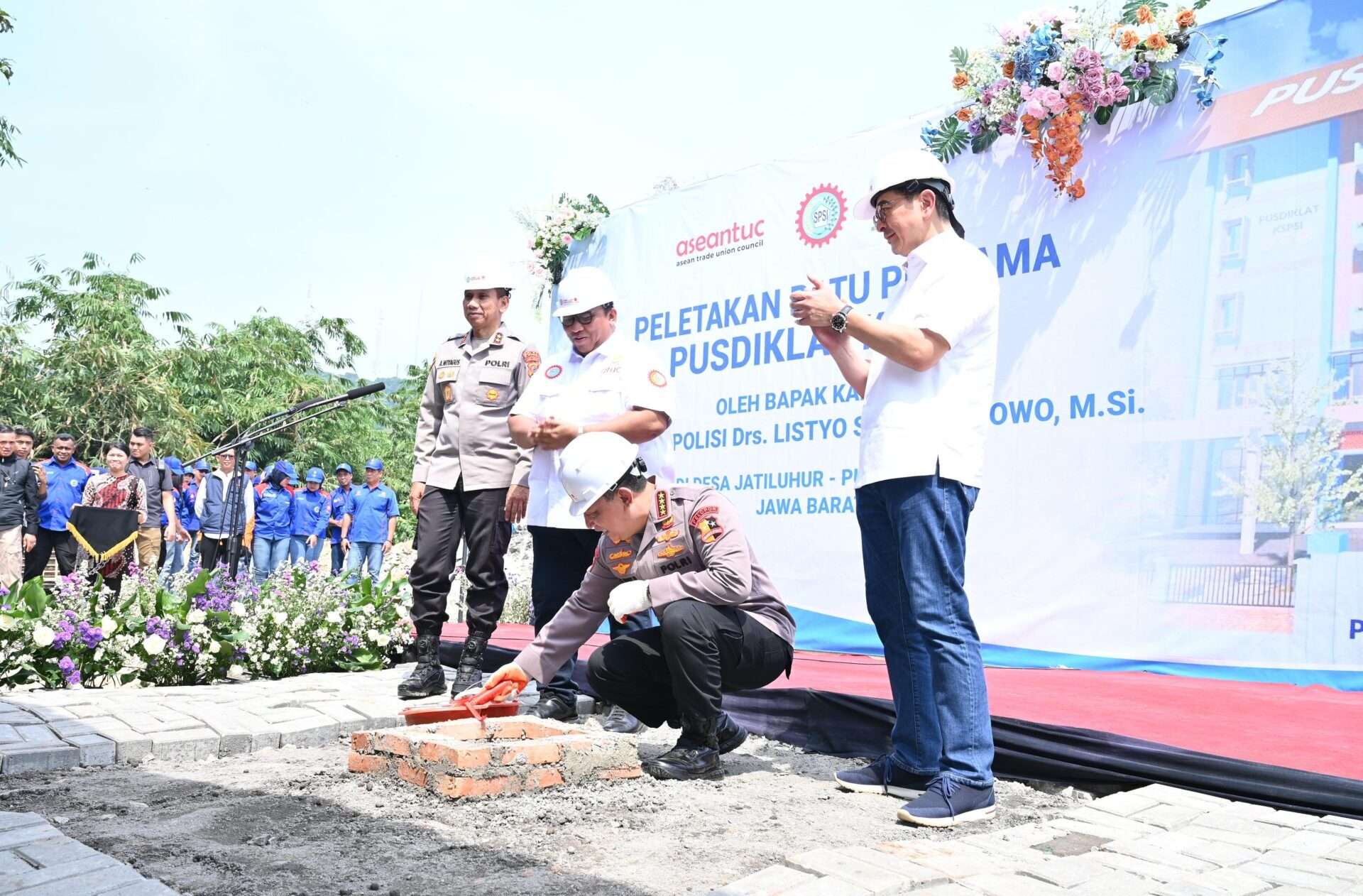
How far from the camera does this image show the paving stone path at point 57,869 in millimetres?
1811

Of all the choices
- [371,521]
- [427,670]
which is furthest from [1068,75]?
[371,521]

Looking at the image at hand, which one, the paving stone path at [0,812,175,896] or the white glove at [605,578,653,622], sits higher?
the white glove at [605,578,653,622]

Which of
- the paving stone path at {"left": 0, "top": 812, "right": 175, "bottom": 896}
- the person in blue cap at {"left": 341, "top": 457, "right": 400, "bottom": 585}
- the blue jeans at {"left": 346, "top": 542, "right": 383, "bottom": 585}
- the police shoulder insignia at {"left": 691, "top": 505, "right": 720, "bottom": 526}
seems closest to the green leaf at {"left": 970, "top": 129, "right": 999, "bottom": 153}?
the police shoulder insignia at {"left": 691, "top": 505, "right": 720, "bottom": 526}

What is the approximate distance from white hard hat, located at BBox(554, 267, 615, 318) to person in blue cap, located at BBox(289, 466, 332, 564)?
355 inches

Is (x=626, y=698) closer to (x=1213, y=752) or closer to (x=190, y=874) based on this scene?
(x=190, y=874)

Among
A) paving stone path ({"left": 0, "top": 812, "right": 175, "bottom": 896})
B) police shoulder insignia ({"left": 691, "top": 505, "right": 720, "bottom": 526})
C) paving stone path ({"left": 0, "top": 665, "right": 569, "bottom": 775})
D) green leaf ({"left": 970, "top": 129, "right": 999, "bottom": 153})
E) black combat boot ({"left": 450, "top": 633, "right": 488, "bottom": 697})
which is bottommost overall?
paving stone path ({"left": 0, "top": 665, "right": 569, "bottom": 775})

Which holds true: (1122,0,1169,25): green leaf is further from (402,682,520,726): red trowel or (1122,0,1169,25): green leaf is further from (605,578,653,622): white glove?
(402,682,520,726): red trowel

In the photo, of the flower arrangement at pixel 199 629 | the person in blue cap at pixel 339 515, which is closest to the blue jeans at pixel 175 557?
the person in blue cap at pixel 339 515

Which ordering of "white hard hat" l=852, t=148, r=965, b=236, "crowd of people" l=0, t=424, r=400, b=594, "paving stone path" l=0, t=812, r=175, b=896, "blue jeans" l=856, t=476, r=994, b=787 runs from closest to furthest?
1. "paving stone path" l=0, t=812, r=175, b=896
2. "blue jeans" l=856, t=476, r=994, b=787
3. "white hard hat" l=852, t=148, r=965, b=236
4. "crowd of people" l=0, t=424, r=400, b=594

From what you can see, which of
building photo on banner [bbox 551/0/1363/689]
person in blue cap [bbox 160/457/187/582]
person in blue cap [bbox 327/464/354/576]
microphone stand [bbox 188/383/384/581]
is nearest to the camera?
building photo on banner [bbox 551/0/1363/689]

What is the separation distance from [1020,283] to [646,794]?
12.3ft

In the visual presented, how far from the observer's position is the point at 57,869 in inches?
75.8

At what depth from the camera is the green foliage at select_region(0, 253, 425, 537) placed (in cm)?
1836

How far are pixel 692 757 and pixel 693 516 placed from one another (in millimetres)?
673
